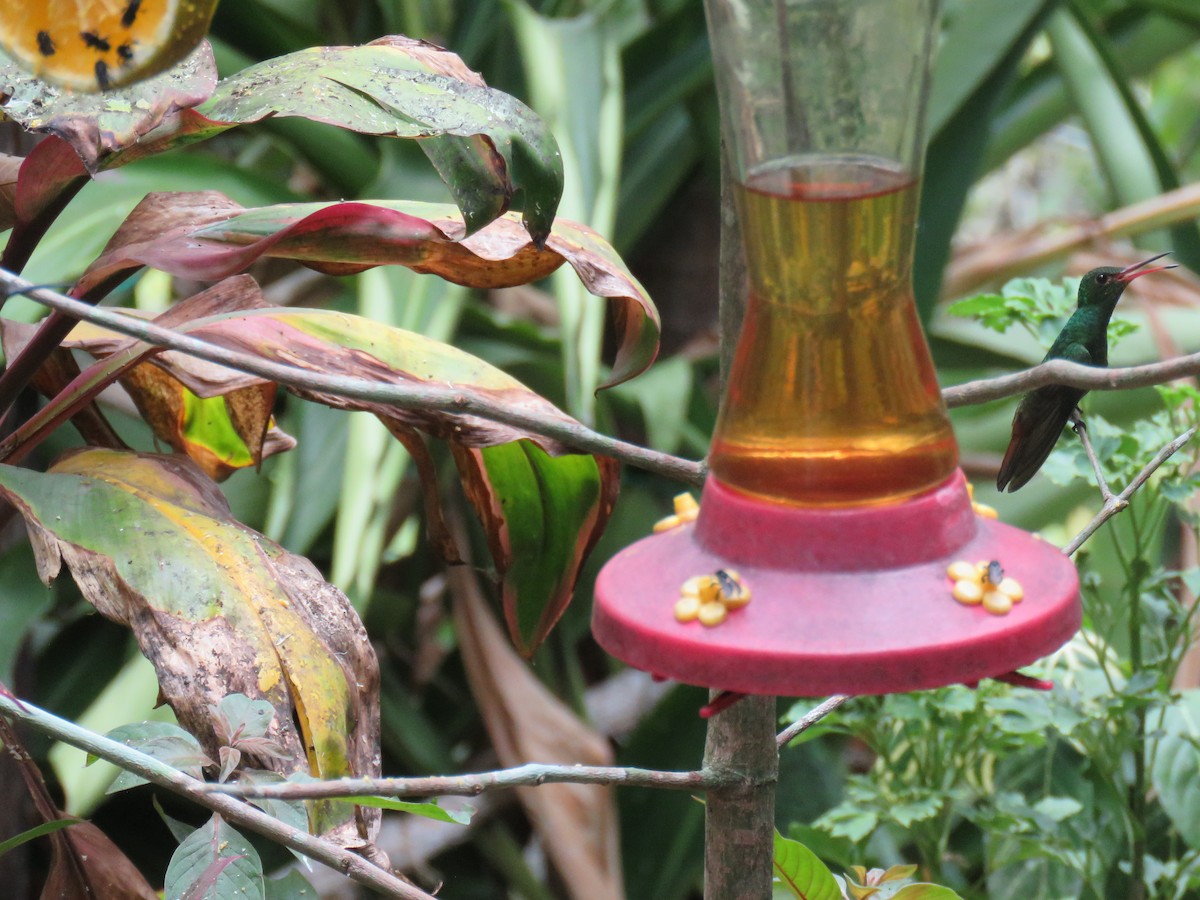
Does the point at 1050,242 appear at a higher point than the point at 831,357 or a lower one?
lower

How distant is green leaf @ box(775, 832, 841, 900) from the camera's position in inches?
30.1

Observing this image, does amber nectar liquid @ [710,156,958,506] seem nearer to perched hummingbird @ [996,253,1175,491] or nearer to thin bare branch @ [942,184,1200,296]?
perched hummingbird @ [996,253,1175,491]

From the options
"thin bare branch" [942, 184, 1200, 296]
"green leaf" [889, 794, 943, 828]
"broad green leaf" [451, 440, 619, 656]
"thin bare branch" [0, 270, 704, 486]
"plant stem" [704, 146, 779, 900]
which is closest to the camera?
"thin bare branch" [0, 270, 704, 486]

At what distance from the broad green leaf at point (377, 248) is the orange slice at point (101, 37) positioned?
1.19 ft

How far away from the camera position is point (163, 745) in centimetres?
61

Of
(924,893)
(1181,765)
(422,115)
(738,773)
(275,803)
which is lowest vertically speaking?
(1181,765)

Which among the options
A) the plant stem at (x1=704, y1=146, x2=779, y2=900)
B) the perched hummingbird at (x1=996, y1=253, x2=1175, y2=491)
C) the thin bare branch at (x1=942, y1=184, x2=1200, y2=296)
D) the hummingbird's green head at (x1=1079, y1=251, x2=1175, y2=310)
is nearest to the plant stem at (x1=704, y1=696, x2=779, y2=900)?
the plant stem at (x1=704, y1=146, x2=779, y2=900)

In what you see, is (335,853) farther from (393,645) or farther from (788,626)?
(393,645)

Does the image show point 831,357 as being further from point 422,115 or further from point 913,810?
point 913,810

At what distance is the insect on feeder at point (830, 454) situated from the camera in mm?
519

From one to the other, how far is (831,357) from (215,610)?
1.21 feet

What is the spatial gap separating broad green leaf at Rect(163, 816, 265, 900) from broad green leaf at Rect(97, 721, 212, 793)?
0.10 ft

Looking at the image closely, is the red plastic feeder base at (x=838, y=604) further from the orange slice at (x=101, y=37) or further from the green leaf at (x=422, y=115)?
the orange slice at (x=101, y=37)

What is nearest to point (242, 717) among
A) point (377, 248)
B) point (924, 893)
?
point (377, 248)
